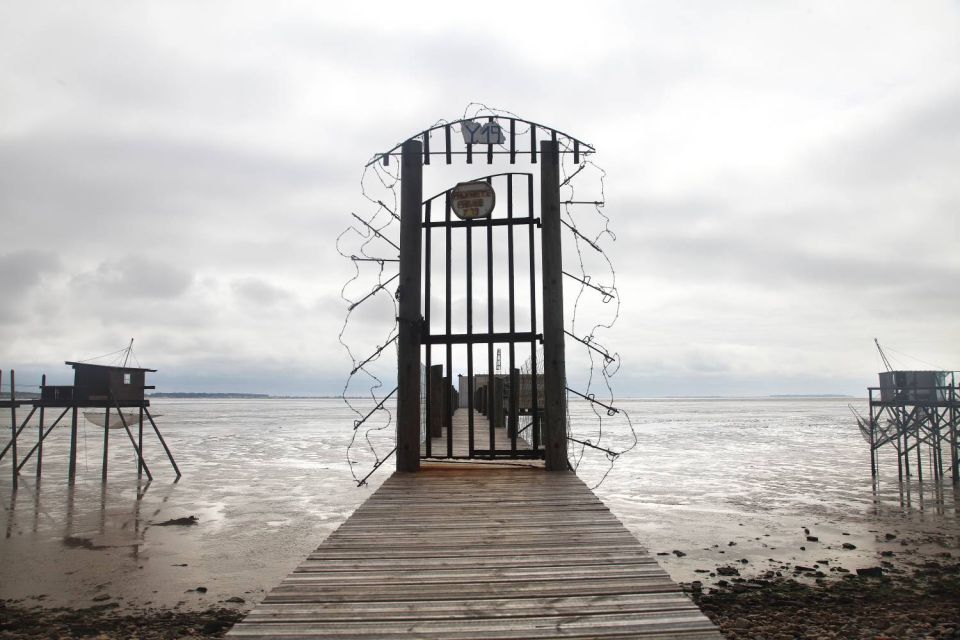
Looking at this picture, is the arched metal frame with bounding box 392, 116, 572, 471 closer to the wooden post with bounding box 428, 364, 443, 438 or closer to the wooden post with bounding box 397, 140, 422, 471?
the wooden post with bounding box 397, 140, 422, 471

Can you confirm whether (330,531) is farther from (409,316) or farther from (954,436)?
(954,436)

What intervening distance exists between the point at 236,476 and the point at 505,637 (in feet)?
67.9

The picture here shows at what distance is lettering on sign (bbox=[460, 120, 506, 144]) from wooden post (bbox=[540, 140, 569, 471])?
817 mm

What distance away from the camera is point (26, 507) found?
1577cm

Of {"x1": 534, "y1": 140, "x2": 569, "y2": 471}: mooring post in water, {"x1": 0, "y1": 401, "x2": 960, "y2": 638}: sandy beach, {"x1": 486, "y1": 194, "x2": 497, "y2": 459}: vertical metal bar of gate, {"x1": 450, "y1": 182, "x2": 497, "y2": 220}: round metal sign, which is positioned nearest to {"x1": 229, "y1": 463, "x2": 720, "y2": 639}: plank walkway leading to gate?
{"x1": 534, "y1": 140, "x2": 569, "y2": 471}: mooring post in water

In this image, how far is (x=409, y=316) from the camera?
7312 millimetres

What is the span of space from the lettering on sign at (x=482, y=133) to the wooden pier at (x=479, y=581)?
411cm

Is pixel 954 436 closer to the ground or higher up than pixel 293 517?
higher up

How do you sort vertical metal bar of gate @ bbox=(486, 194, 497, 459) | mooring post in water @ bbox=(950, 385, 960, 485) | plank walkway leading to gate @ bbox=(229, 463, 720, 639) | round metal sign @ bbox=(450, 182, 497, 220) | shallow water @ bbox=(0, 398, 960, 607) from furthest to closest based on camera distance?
mooring post in water @ bbox=(950, 385, 960, 485) < shallow water @ bbox=(0, 398, 960, 607) < round metal sign @ bbox=(450, 182, 497, 220) < vertical metal bar of gate @ bbox=(486, 194, 497, 459) < plank walkway leading to gate @ bbox=(229, 463, 720, 639)

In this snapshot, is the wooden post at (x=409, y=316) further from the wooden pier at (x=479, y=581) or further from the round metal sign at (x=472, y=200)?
the wooden pier at (x=479, y=581)

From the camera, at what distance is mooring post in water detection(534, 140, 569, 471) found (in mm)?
7188

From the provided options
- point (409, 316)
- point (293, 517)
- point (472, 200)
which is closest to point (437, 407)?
point (293, 517)

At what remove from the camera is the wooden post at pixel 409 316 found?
23.7ft

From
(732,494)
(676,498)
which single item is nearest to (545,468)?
(676,498)
